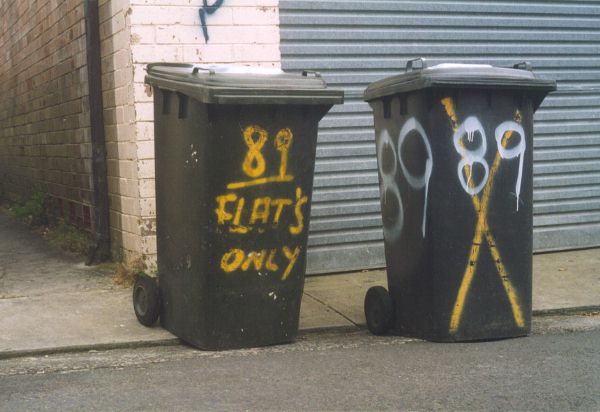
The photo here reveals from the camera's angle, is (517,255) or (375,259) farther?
(375,259)

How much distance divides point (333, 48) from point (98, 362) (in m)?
3.60

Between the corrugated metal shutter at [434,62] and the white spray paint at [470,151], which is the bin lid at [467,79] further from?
the corrugated metal shutter at [434,62]

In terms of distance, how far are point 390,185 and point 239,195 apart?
41.5 inches

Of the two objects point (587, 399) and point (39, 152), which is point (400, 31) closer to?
point (587, 399)

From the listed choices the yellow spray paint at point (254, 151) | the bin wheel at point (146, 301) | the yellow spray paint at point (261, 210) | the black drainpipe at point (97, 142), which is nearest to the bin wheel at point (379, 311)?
the yellow spray paint at point (261, 210)

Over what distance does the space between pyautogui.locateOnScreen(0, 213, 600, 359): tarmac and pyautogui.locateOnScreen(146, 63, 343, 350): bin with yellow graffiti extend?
0.48 meters

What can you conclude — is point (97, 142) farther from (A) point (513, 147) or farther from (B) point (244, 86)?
(A) point (513, 147)

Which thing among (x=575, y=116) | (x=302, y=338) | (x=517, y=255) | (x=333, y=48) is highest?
(x=333, y=48)

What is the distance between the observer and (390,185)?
18.3 ft

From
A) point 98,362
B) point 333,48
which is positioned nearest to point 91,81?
point 333,48

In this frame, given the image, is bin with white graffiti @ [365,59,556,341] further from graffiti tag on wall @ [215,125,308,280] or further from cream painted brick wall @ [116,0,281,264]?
cream painted brick wall @ [116,0,281,264]

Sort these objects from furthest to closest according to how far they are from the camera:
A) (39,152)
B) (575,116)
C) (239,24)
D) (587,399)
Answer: (39,152)
(575,116)
(239,24)
(587,399)

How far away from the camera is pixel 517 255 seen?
5.37 metres

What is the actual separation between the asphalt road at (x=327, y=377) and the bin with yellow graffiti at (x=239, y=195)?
23 centimetres
